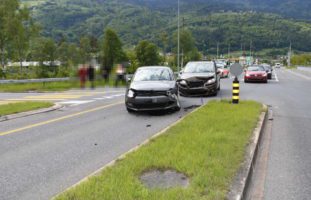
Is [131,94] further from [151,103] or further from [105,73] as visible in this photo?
[105,73]

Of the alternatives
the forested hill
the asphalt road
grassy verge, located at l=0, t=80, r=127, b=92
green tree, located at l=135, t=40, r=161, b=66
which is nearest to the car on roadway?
the asphalt road

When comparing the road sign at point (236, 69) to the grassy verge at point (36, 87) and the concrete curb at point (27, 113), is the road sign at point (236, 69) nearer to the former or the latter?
the concrete curb at point (27, 113)

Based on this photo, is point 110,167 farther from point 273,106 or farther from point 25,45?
point 25,45

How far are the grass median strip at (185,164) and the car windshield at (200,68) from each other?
999 centimetres

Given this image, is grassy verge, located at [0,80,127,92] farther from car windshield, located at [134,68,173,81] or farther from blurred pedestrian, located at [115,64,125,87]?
car windshield, located at [134,68,173,81]

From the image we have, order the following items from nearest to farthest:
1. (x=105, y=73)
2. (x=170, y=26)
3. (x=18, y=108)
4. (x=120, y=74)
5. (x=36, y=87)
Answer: (x=18, y=108) < (x=105, y=73) < (x=120, y=74) < (x=36, y=87) < (x=170, y=26)

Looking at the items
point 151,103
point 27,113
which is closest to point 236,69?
point 151,103

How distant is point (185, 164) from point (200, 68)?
1449cm

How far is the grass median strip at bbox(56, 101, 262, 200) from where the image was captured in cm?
475

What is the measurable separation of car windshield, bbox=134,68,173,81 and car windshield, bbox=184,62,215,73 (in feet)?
16.9

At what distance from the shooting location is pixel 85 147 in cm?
813

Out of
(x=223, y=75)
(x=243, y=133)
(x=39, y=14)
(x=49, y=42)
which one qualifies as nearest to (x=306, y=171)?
(x=243, y=133)

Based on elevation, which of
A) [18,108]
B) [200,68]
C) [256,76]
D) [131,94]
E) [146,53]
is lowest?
[18,108]

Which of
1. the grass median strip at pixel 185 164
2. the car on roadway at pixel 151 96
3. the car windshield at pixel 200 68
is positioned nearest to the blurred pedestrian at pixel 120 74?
the car windshield at pixel 200 68
